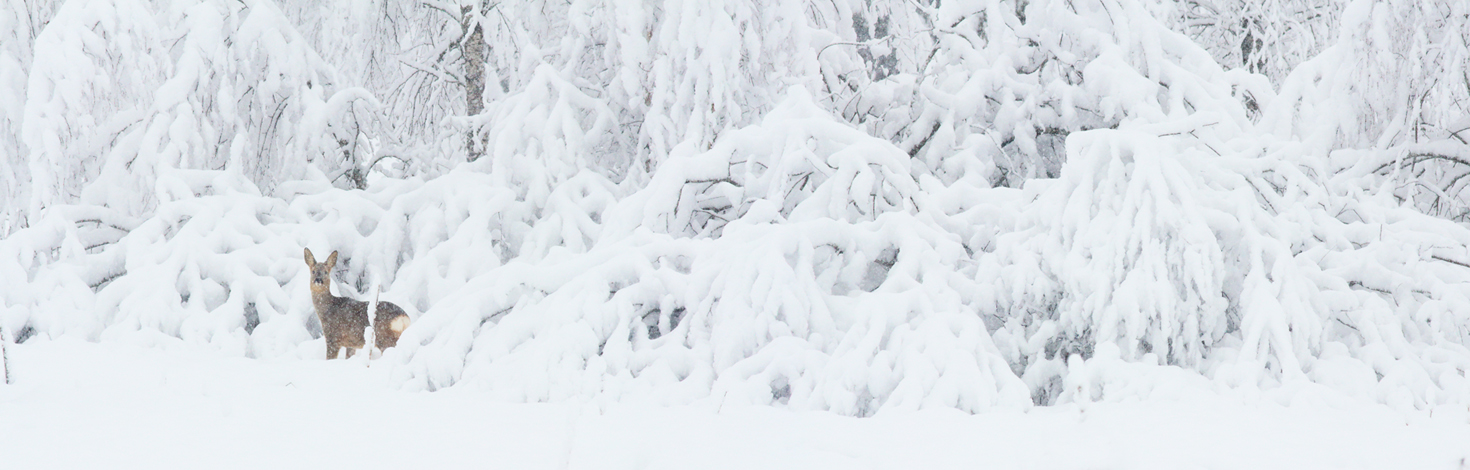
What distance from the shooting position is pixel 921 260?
4773mm

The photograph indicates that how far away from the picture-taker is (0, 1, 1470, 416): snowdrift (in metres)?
4.29

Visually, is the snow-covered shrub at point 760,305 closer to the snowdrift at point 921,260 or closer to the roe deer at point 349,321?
the snowdrift at point 921,260

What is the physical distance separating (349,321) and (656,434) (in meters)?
3.21

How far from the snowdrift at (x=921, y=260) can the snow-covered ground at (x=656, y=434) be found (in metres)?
0.20

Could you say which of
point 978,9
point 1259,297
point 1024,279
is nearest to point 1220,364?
point 1259,297

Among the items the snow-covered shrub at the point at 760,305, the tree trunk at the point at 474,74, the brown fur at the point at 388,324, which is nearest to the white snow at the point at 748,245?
the snow-covered shrub at the point at 760,305

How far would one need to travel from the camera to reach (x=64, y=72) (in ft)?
20.5

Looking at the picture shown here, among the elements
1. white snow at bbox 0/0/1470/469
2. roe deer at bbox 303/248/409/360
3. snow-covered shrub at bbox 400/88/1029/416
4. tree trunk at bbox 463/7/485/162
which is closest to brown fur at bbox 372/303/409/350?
roe deer at bbox 303/248/409/360

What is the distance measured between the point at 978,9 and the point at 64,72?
5.75 m

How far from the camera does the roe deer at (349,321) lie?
6.16 m

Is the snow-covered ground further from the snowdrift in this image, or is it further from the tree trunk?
the tree trunk

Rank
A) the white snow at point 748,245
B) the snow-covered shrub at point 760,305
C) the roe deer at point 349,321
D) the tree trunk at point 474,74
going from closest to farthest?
the white snow at point 748,245
the snow-covered shrub at point 760,305
the roe deer at point 349,321
the tree trunk at point 474,74

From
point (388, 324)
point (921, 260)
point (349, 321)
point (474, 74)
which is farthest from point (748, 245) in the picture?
point (474, 74)

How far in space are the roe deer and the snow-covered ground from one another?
1.85m
